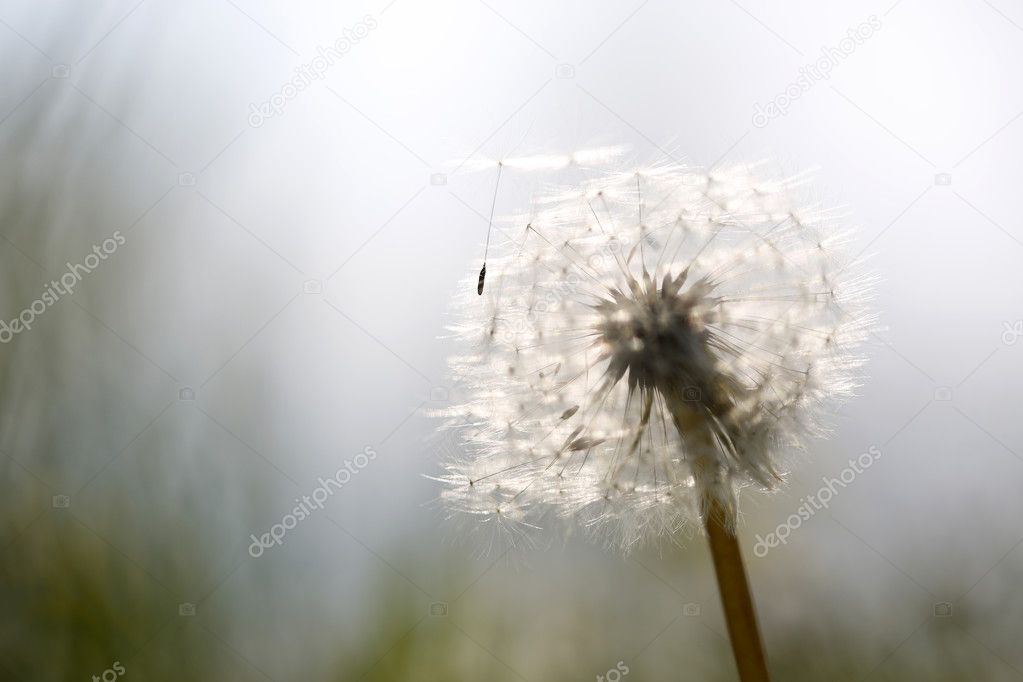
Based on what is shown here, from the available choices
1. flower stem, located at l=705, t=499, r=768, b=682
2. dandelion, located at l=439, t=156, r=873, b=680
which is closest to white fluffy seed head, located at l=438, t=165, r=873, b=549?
dandelion, located at l=439, t=156, r=873, b=680

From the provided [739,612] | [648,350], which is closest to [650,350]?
[648,350]

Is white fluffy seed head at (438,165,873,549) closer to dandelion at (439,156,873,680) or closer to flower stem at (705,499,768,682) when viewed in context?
dandelion at (439,156,873,680)

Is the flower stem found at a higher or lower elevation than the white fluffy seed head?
lower

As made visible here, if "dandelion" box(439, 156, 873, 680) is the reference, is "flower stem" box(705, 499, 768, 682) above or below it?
below

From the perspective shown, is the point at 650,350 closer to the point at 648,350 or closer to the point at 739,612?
the point at 648,350

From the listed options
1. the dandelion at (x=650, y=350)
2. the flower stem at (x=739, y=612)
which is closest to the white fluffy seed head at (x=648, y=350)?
the dandelion at (x=650, y=350)

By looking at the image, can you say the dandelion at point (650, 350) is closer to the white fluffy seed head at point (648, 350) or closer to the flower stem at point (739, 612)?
the white fluffy seed head at point (648, 350)

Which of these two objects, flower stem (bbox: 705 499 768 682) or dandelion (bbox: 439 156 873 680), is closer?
flower stem (bbox: 705 499 768 682)
